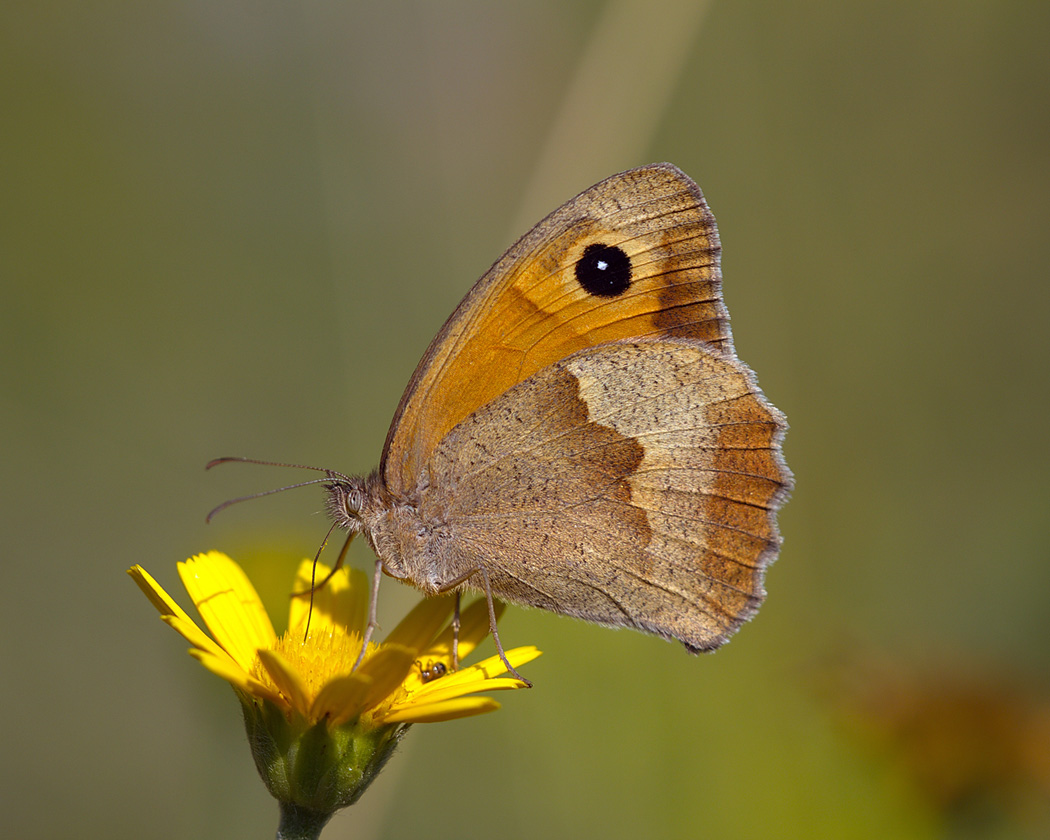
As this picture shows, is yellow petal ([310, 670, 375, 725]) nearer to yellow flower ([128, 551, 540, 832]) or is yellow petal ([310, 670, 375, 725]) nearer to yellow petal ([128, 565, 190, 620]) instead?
yellow flower ([128, 551, 540, 832])

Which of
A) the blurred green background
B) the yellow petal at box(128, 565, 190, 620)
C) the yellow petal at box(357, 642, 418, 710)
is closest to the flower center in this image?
the yellow petal at box(357, 642, 418, 710)

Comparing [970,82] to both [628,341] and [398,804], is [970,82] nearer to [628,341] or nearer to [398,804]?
[628,341]

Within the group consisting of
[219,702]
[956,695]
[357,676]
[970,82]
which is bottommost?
[219,702]

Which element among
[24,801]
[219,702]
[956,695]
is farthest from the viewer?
[24,801]

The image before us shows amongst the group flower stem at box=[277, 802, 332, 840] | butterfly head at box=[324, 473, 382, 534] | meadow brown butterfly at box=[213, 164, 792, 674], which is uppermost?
meadow brown butterfly at box=[213, 164, 792, 674]

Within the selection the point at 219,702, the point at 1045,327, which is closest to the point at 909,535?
the point at 1045,327

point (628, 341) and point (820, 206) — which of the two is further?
point (820, 206)

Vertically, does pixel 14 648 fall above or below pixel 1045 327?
below
